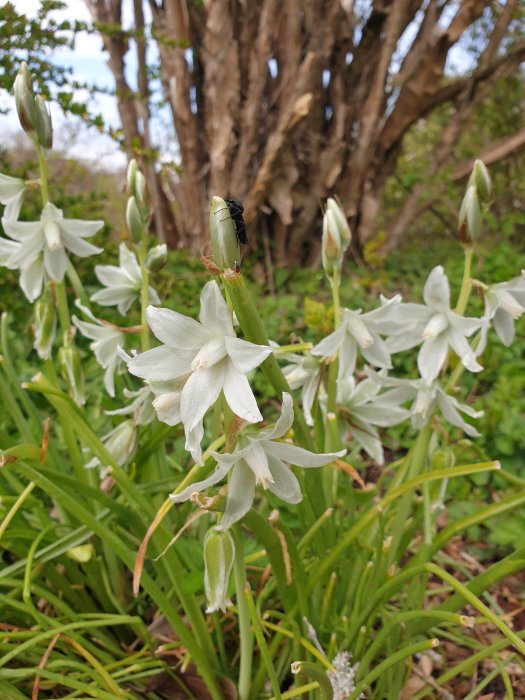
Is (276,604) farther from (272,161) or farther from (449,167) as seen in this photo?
(449,167)

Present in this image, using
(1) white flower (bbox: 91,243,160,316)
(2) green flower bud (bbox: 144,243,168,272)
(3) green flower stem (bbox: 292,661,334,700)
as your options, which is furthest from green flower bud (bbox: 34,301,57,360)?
(3) green flower stem (bbox: 292,661,334,700)

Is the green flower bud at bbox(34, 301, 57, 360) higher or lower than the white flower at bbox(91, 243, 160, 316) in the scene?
lower

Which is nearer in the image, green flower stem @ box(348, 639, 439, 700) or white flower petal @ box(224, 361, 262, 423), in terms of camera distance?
white flower petal @ box(224, 361, 262, 423)

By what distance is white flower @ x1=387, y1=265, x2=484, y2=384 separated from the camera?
118cm

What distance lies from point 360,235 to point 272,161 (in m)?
1.25

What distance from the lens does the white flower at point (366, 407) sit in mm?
1369

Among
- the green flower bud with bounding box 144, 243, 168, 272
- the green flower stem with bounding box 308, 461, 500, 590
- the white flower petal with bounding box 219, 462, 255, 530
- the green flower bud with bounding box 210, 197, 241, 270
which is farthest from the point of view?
the green flower bud with bounding box 144, 243, 168, 272

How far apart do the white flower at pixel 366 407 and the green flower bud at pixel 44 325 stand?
77cm

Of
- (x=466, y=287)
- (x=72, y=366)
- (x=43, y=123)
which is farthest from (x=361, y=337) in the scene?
(x=43, y=123)

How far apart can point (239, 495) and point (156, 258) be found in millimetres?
610

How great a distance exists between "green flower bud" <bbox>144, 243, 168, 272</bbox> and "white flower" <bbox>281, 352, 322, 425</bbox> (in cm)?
36

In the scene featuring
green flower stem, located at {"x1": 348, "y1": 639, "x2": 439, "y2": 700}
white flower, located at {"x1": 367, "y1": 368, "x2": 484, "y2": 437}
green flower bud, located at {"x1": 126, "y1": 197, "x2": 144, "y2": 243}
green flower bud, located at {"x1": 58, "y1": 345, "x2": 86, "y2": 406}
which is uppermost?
green flower bud, located at {"x1": 126, "y1": 197, "x2": 144, "y2": 243}

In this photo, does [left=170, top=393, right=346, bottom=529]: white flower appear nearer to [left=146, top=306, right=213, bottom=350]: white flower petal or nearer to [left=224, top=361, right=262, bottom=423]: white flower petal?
[left=224, top=361, right=262, bottom=423]: white flower petal

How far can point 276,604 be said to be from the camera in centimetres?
150
